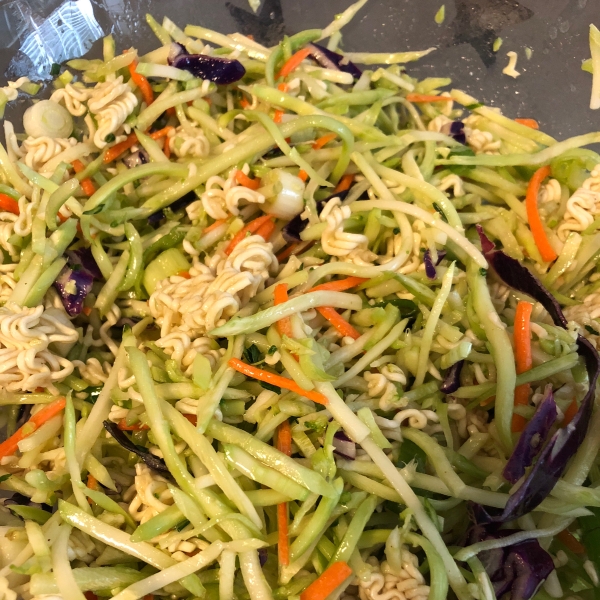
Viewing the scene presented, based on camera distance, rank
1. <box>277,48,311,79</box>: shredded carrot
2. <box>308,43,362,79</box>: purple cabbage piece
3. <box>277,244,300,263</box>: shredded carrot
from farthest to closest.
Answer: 1. <box>308,43,362,79</box>: purple cabbage piece
2. <box>277,48,311,79</box>: shredded carrot
3. <box>277,244,300,263</box>: shredded carrot

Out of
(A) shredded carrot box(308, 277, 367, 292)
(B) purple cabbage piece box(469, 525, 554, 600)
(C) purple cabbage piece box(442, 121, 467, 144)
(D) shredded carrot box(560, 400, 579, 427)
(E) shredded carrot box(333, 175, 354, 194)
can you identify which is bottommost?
(B) purple cabbage piece box(469, 525, 554, 600)

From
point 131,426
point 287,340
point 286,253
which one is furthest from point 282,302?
point 131,426

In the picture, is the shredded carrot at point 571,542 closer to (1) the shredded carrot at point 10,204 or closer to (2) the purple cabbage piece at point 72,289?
(2) the purple cabbage piece at point 72,289

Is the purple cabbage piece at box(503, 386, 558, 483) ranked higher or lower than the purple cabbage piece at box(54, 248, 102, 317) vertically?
lower

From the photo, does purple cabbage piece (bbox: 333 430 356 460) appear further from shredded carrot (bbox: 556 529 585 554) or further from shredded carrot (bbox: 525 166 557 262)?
shredded carrot (bbox: 525 166 557 262)

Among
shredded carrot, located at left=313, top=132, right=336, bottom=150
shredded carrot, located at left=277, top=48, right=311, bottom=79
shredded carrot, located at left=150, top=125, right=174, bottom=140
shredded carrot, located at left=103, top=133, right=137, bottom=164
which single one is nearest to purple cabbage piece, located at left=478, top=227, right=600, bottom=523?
shredded carrot, located at left=313, top=132, right=336, bottom=150

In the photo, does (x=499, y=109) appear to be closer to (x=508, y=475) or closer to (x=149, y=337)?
(x=508, y=475)

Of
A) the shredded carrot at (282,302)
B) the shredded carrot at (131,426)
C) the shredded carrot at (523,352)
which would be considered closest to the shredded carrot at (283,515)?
the shredded carrot at (282,302)

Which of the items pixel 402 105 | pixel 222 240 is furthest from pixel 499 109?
pixel 222 240
